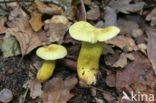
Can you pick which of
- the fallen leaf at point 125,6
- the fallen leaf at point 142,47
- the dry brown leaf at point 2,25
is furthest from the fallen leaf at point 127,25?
the dry brown leaf at point 2,25

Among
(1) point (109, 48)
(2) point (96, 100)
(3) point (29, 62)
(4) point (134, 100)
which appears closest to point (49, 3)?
(3) point (29, 62)

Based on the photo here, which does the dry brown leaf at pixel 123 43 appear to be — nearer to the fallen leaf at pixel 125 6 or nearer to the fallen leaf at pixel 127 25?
the fallen leaf at pixel 127 25

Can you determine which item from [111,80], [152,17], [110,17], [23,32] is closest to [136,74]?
[111,80]

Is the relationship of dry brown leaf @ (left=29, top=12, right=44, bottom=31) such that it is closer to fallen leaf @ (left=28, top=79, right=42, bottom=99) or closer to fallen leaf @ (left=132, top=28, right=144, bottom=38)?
fallen leaf @ (left=28, top=79, right=42, bottom=99)

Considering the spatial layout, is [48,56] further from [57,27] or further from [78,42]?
[57,27]

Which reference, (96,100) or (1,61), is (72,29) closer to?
(96,100)
